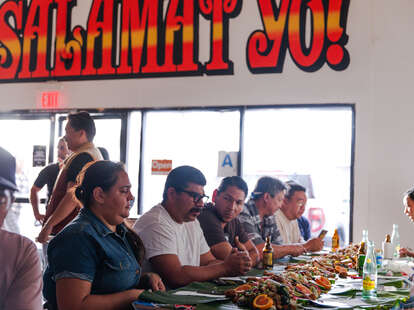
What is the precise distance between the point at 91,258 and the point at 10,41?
18.0 ft

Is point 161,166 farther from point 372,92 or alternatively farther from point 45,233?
point 45,233

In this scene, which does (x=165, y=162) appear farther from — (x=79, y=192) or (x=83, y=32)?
(x=79, y=192)

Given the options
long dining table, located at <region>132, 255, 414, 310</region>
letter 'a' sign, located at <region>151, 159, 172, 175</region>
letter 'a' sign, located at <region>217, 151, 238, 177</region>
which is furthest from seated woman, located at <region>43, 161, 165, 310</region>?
letter 'a' sign, located at <region>151, 159, 172, 175</region>

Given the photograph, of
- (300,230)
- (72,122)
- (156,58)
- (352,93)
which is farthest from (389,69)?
(72,122)

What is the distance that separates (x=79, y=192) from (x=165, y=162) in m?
3.79

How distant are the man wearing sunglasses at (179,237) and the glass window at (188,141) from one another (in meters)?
2.90

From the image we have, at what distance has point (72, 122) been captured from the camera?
3.71 m

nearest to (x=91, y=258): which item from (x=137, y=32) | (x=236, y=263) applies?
(x=236, y=263)

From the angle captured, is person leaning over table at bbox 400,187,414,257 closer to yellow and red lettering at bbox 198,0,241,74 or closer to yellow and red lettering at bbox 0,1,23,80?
yellow and red lettering at bbox 198,0,241,74

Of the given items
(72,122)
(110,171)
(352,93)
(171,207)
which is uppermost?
(352,93)

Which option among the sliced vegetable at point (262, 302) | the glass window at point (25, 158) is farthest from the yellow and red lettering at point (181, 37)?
the sliced vegetable at point (262, 302)

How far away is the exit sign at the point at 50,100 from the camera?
6375 mm

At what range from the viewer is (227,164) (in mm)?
5746

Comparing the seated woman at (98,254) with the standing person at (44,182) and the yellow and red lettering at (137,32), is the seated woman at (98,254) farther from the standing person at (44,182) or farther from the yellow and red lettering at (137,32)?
the yellow and red lettering at (137,32)
